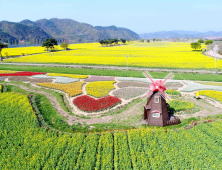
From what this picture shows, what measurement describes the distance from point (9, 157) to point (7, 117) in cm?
787

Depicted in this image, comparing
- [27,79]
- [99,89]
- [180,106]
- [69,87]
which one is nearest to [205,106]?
[180,106]

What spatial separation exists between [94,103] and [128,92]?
753 cm

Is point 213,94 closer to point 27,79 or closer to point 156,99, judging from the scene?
point 156,99

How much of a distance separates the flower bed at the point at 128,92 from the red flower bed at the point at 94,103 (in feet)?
7.64

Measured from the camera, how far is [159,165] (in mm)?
12320

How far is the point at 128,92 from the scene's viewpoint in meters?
29.9

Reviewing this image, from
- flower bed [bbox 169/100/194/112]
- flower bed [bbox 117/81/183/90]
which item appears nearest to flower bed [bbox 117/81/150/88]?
flower bed [bbox 117/81/183/90]

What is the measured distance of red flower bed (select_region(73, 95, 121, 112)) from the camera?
23330 millimetres

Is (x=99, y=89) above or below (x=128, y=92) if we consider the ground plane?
above

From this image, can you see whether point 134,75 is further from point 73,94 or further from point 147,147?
point 147,147

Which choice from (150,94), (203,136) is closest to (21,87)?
(150,94)

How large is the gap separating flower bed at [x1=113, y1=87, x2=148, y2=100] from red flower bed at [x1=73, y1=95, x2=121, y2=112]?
2.33 m

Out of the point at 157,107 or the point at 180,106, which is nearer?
the point at 157,107

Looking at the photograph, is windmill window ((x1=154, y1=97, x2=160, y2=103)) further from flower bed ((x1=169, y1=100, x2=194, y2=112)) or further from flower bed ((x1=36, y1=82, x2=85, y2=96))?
flower bed ((x1=36, y1=82, x2=85, y2=96))
